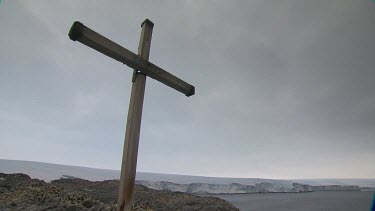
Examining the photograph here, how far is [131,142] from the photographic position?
2.97 meters

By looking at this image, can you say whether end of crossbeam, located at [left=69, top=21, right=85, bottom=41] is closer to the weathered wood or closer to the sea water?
the weathered wood

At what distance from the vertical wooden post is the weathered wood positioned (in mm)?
110

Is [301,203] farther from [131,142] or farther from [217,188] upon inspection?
[131,142]

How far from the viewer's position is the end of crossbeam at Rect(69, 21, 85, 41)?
264cm

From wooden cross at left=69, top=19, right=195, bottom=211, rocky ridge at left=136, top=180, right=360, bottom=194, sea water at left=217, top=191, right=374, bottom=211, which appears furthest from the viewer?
rocky ridge at left=136, top=180, right=360, bottom=194

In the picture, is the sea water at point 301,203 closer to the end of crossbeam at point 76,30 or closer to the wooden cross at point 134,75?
the wooden cross at point 134,75

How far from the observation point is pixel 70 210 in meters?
13.8

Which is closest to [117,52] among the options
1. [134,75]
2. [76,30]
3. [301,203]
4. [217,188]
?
[134,75]

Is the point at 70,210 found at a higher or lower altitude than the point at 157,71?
lower

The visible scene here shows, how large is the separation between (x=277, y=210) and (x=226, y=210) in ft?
96.3

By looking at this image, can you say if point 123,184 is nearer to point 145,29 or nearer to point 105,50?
point 105,50

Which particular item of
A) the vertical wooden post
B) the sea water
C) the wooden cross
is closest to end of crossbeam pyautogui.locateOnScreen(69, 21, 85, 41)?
the wooden cross

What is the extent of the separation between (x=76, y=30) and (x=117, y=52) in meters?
0.48

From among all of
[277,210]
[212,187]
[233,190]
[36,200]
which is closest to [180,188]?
[212,187]
